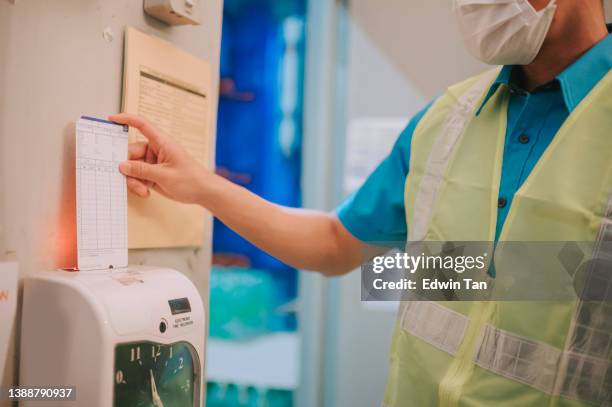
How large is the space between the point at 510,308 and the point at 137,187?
710 mm

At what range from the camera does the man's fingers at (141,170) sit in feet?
3.14

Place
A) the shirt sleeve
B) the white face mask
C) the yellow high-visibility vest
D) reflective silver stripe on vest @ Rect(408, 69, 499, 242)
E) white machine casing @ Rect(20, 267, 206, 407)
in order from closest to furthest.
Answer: white machine casing @ Rect(20, 267, 206, 407) < the yellow high-visibility vest < the white face mask < reflective silver stripe on vest @ Rect(408, 69, 499, 242) < the shirt sleeve

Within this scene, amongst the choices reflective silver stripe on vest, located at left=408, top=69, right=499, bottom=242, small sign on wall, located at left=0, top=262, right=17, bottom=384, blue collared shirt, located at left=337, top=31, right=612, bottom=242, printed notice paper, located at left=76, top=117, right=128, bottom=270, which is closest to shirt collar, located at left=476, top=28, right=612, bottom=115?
blue collared shirt, located at left=337, top=31, right=612, bottom=242

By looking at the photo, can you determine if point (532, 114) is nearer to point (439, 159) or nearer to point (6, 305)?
point (439, 159)

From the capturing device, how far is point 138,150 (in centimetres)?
101

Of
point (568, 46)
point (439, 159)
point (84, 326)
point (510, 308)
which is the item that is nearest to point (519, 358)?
point (510, 308)

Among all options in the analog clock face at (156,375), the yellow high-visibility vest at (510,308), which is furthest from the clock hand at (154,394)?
the yellow high-visibility vest at (510,308)

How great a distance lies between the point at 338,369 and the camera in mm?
2078

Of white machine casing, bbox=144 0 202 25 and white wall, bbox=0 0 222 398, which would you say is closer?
white wall, bbox=0 0 222 398

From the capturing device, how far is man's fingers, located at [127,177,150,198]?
0.98 meters

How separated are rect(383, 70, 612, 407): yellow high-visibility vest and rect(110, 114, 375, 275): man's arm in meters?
0.24

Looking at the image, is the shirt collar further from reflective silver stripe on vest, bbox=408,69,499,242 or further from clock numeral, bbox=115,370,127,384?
clock numeral, bbox=115,370,127,384

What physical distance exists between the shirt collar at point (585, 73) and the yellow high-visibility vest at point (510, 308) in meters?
0.02

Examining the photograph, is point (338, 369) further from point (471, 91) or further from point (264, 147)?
point (471, 91)
